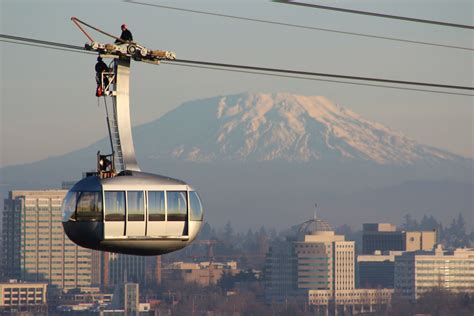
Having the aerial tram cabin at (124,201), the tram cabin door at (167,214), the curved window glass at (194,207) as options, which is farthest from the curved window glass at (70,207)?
the curved window glass at (194,207)

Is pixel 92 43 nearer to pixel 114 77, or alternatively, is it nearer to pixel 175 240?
pixel 114 77

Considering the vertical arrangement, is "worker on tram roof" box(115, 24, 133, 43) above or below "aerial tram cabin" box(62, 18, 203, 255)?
above

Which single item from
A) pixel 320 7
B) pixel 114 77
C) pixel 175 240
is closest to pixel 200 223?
pixel 175 240

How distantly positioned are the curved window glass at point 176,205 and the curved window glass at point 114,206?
0.98 meters

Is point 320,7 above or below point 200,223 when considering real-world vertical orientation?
above

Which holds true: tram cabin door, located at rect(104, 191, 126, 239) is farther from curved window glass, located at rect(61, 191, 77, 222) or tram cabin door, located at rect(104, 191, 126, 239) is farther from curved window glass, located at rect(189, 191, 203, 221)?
curved window glass, located at rect(189, 191, 203, 221)

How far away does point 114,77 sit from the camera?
39781mm

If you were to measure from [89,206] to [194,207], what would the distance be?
2.20 metres

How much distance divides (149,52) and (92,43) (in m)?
1.45

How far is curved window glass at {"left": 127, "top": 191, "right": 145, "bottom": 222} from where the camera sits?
1538 inches

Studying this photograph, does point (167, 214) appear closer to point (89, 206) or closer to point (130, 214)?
point (130, 214)

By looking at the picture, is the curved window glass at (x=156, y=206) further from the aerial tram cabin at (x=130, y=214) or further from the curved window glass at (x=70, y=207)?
the curved window glass at (x=70, y=207)

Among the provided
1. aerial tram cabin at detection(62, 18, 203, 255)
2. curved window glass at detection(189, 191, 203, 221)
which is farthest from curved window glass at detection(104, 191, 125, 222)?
curved window glass at detection(189, 191, 203, 221)

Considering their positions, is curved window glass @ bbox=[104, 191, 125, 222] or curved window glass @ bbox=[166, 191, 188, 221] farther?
curved window glass @ bbox=[166, 191, 188, 221]
